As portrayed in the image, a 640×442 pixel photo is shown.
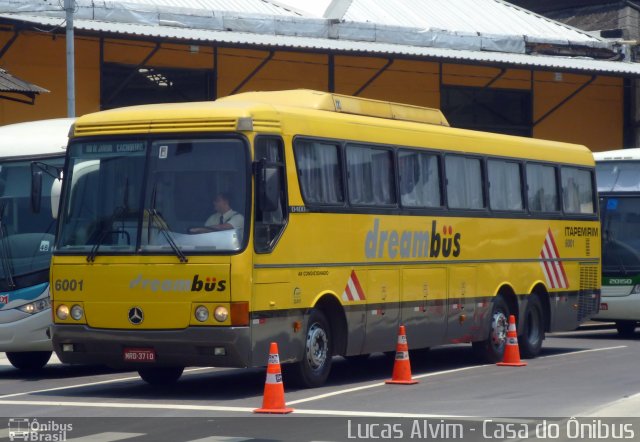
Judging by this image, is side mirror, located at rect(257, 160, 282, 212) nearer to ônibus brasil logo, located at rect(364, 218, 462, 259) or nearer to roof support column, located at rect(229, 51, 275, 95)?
ônibus brasil logo, located at rect(364, 218, 462, 259)

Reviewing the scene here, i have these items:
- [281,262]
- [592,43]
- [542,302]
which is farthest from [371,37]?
[281,262]

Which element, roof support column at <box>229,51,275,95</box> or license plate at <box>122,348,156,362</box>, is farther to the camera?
roof support column at <box>229,51,275,95</box>

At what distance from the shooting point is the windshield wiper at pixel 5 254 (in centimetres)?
1762

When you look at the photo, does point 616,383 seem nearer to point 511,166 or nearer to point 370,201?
point 370,201

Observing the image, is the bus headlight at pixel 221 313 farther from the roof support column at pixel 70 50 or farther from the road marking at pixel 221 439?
the roof support column at pixel 70 50

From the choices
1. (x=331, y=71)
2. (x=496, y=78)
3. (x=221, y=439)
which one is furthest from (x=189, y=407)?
(x=496, y=78)

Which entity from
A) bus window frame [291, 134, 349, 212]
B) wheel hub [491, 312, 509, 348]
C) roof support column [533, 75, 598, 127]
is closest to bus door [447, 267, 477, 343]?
wheel hub [491, 312, 509, 348]

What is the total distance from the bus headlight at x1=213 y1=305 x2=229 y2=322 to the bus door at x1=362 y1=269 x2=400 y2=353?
2.82 metres

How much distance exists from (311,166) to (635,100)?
27860mm

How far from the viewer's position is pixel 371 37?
35.2 metres

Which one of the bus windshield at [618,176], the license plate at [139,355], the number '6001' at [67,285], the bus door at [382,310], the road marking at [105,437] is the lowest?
the road marking at [105,437]

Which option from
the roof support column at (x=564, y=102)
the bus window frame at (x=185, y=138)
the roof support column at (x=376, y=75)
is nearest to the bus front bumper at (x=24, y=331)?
the bus window frame at (x=185, y=138)

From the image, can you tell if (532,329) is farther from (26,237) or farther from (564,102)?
(564,102)

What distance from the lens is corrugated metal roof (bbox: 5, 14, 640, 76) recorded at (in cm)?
2800
